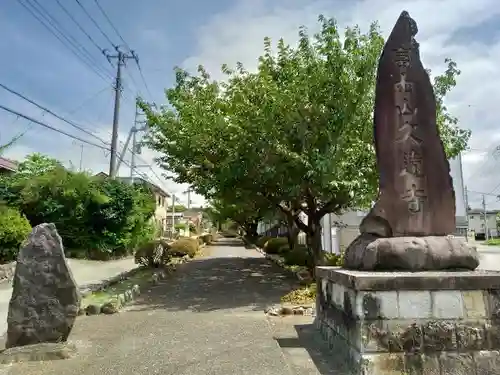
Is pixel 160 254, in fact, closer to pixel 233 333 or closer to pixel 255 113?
pixel 255 113

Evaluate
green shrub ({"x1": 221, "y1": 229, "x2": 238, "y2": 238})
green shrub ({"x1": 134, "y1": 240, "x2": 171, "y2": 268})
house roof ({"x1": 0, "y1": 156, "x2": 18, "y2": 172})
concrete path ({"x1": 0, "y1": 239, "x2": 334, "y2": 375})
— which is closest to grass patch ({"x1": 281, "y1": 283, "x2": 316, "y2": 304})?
concrete path ({"x1": 0, "y1": 239, "x2": 334, "y2": 375})

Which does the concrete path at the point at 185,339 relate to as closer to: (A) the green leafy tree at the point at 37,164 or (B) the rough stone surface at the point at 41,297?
(B) the rough stone surface at the point at 41,297

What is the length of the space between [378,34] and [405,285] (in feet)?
33.9

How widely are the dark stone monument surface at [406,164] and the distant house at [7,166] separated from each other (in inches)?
905

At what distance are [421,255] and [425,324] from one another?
0.98 meters

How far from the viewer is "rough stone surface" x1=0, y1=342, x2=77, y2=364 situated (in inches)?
243

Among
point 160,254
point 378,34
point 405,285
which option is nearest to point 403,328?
point 405,285

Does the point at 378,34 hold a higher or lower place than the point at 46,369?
higher

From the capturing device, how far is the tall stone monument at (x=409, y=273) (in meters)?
4.93

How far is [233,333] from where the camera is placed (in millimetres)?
7684

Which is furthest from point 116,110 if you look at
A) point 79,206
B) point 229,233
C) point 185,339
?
point 229,233

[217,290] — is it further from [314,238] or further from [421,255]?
[421,255]

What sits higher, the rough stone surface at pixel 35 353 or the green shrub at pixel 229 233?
the green shrub at pixel 229 233

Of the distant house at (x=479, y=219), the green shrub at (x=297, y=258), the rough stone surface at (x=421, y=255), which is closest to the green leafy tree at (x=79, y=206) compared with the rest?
the green shrub at (x=297, y=258)
